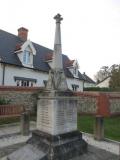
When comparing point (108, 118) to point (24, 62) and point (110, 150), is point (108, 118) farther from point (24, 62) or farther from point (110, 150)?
point (24, 62)

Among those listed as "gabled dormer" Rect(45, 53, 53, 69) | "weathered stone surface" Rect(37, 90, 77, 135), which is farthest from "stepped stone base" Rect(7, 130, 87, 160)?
"gabled dormer" Rect(45, 53, 53, 69)

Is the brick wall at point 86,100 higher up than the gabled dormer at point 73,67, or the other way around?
the gabled dormer at point 73,67

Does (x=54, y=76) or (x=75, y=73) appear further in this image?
(x=75, y=73)

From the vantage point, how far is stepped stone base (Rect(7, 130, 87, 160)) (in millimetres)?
7400

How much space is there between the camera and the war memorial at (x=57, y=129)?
7.56m

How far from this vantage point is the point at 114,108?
790 inches

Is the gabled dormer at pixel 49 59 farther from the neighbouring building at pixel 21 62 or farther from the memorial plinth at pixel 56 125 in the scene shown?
the memorial plinth at pixel 56 125

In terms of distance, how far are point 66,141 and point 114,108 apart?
13.0 meters

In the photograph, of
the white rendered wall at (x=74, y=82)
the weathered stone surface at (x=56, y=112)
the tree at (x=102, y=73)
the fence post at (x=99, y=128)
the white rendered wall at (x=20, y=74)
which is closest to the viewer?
the weathered stone surface at (x=56, y=112)

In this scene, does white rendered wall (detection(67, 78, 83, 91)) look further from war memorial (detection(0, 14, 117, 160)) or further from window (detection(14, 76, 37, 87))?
war memorial (detection(0, 14, 117, 160))

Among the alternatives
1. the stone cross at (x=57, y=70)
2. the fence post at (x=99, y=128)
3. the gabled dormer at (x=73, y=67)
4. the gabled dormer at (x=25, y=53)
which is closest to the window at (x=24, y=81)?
the gabled dormer at (x=25, y=53)

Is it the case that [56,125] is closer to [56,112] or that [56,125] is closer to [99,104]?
[56,112]

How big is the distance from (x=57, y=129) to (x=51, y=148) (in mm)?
687

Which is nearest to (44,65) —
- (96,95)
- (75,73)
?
(75,73)
